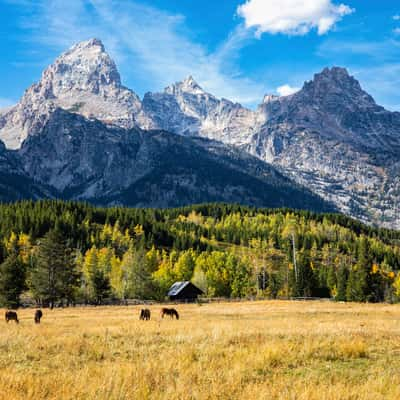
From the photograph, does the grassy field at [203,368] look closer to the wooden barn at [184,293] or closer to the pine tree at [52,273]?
the pine tree at [52,273]

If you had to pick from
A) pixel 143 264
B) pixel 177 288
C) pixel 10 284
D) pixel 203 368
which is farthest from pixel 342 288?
pixel 203 368

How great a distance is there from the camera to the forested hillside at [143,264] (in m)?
72.2

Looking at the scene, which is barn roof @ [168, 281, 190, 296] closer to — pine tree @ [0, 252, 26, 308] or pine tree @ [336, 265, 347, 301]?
pine tree @ [0, 252, 26, 308]

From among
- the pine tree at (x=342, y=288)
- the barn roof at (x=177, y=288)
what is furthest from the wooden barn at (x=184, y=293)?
the pine tree at (x=342, y=288)

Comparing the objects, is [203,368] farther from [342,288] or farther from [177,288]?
[342,288]

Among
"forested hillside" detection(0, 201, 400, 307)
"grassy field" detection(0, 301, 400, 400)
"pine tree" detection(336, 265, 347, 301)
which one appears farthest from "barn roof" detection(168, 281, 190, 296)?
"grassy field" detection(0, 301, 400, 400)

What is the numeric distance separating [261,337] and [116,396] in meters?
10.6

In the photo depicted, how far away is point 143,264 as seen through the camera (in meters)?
92.5

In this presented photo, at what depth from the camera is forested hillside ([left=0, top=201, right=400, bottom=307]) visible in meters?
72.2

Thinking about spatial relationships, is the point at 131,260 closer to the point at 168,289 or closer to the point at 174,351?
the point at 168,289

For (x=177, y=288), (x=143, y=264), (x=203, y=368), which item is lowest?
(x=177, y=288)

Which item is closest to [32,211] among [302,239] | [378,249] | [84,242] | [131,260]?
[84,242]

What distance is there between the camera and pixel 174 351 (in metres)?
13.9

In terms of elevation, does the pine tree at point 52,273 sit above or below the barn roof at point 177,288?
above
